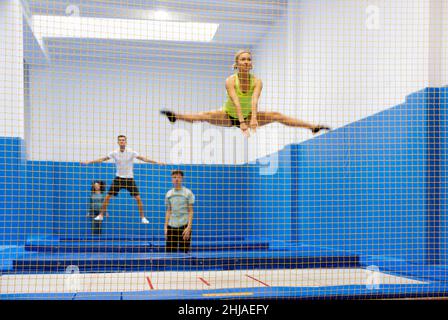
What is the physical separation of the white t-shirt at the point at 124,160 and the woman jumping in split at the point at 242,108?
3.09 m

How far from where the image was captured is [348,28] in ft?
22.3

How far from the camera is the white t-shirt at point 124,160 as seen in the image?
7551mm

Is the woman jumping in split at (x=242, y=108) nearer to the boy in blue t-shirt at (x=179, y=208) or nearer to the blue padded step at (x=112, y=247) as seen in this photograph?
the boy in blue t-shirt at (x=179, y=208)

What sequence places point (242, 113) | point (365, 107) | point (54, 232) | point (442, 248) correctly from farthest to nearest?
point (54, 232) < point (365, 107) < point (442, 248) < point (242, 113)

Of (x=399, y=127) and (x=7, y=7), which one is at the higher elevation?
(x=7, y=7)

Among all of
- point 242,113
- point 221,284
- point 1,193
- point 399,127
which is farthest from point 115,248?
point 399,127

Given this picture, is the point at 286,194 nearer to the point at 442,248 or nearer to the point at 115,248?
the point at 115,248

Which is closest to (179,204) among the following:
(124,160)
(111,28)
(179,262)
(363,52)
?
(179,262)

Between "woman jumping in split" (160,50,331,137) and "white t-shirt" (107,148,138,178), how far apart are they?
309 centimetres

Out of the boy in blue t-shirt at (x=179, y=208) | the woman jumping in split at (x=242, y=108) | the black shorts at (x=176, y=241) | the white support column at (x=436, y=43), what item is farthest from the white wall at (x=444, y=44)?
the black shorts at (x=176, y=241)

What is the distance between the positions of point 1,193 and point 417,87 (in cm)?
499

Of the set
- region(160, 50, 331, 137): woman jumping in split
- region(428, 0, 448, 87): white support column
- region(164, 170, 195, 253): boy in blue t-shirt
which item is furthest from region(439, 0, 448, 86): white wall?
region(164, 170, 195, 253): boy in blue t-shirt

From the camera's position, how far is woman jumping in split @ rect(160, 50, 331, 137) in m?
4.45
